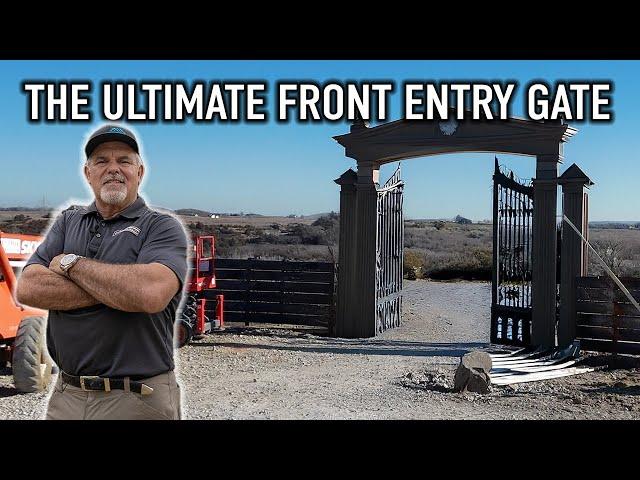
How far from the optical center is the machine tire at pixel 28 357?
7625 millimetres

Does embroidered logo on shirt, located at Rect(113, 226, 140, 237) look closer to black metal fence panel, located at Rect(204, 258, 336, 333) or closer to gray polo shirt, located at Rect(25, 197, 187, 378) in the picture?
gray polo shirt, located at Rect(25, 197, 187, 378)

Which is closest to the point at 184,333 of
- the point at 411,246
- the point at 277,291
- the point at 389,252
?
A: the point at 277,291

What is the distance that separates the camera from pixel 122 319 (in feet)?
10.4

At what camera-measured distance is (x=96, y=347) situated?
3.18m

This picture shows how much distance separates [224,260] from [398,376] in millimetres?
5669

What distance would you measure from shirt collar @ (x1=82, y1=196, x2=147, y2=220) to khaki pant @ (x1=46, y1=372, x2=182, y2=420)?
0.70m

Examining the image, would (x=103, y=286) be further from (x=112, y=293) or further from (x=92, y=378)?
(x=92, y=378)

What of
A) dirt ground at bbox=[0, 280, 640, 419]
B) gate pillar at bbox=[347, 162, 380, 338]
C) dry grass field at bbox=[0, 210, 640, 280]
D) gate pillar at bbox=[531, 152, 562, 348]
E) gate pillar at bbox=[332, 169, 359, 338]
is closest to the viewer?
dirt ground at bbox=[0, 280, 640, 419]

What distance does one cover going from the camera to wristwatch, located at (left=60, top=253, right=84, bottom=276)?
10.3 ft

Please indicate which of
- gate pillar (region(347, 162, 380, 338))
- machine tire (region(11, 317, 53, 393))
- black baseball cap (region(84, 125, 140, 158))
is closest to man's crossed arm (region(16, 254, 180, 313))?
black baseball cap (region(84, 125, 140, 158))

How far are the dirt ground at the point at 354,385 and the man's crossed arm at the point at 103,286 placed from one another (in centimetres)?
422

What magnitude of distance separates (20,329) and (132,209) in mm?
5032
